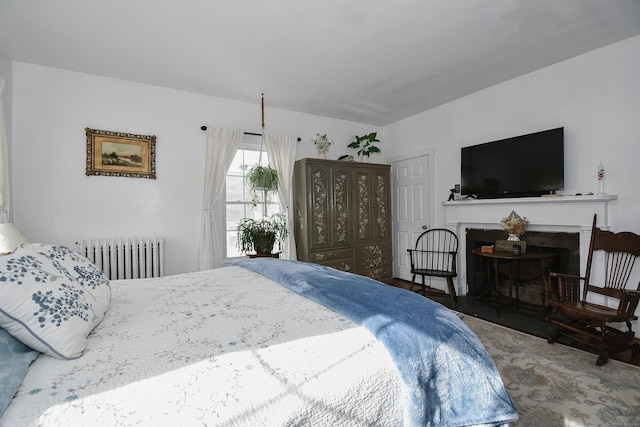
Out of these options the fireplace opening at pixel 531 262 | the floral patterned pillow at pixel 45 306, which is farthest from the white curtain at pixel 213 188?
→ the fireplace opening at pixel 531 262

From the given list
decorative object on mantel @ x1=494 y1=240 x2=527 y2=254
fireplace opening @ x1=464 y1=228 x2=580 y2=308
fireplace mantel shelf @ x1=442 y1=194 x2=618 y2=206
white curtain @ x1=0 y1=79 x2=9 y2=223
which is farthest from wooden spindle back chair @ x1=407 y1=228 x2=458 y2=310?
white curtain @ x1=0 y1=79 x2=9 y2=223

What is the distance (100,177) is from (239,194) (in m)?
1.54

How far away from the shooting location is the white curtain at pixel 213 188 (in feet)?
12.0

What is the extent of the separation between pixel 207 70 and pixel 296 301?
2.81m

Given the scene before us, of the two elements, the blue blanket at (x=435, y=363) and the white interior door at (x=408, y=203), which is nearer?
the blue blanket at (x=435, y=363)

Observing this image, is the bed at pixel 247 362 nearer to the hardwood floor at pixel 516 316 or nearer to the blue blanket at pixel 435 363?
the blue blanket at pixel 435 363

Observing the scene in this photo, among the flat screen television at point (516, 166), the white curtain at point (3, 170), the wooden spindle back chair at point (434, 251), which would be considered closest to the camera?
the white curtain at point (3, 170)

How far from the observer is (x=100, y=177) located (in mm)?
3275

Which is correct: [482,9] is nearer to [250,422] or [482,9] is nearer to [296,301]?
[296,301]

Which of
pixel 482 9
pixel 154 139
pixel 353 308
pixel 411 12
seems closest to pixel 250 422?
pixel 353 308

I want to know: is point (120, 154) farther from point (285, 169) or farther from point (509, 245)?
point (509, 245)

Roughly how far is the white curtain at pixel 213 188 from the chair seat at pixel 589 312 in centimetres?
357

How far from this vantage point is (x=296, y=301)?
1460 millimetres

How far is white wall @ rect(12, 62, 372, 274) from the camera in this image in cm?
299
